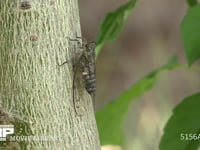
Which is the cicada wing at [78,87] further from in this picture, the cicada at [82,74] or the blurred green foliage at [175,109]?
the blurred green foliage at [175,109]

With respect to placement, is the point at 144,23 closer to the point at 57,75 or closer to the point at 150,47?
the point at 150,47

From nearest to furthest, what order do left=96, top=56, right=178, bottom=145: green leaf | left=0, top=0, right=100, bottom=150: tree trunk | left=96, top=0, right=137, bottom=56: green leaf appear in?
left=0, top=0, right=100, bottom=150: tree trunk < left=96, top=0, right=137, bottom=56: green leaf < left=96, top=56, right=178, bottom=145: green leaf

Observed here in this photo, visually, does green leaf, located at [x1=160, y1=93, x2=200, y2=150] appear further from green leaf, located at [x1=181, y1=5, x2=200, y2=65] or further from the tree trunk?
the tree trunk

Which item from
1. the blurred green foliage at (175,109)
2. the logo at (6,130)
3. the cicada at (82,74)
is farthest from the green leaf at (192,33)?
the logo at (6,130)

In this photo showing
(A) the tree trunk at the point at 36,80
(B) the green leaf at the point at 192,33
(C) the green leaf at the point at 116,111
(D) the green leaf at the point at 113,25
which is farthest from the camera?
(C) the green leaf at the point at 116,111

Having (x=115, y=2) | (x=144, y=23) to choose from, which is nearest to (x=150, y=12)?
(x=144, y=23)

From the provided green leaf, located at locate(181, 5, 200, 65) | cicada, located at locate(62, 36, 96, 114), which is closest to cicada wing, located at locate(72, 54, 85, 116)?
cicada, located at locate(62, 36, 96, 114)
